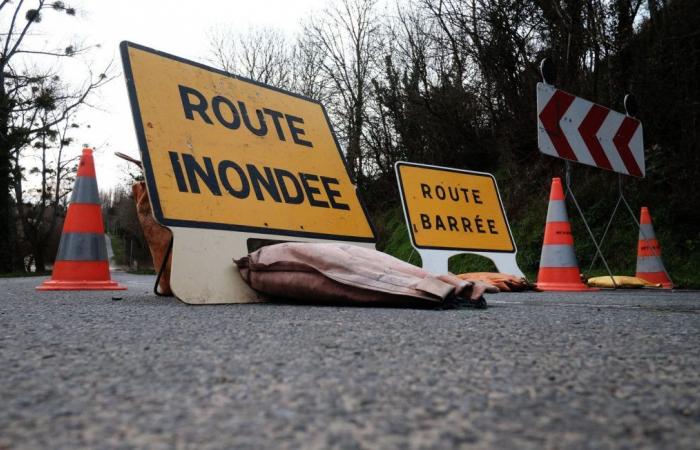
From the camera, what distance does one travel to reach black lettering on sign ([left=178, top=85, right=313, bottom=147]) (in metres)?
3.58

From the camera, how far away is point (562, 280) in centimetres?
507

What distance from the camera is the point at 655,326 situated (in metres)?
2.10

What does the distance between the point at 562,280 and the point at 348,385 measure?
14.2 feet

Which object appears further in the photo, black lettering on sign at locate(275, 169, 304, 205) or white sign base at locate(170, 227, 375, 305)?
black lettering on sign at locate(275, 169, 304, 205)

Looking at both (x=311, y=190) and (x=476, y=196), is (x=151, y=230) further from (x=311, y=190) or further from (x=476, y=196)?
(x=476, y=196)

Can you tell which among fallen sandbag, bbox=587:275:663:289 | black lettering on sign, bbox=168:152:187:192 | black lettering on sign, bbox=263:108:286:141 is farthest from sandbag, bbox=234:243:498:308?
fallen sandbag, bbox=587:275:663:289

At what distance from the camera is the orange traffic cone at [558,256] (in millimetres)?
5039

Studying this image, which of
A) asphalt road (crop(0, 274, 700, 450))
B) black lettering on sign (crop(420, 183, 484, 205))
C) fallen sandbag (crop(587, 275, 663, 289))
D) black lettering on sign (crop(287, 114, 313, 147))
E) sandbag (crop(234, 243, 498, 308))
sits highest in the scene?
black lettering on sign (crop(287, 114, 313, 147))

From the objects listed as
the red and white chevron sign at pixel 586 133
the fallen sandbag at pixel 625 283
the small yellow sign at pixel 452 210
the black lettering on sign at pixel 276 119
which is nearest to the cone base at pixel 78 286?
the black lettering on sign at pixel 276 119

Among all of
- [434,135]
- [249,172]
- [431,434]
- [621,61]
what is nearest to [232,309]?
[249,172]

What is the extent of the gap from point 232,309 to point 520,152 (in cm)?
830

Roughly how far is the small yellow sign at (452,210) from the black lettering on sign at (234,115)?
1.68 m

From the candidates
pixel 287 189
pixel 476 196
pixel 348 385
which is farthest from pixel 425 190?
pixel 348 385

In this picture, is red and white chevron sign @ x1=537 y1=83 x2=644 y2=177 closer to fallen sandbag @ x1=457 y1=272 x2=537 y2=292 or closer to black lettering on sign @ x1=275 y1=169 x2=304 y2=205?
fallen sandbag @ x1=457 y1=272 x2=537 y2=292
